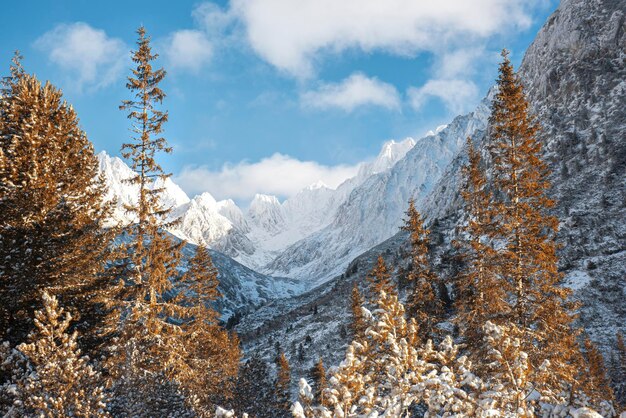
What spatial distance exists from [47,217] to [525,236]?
53.7 ft

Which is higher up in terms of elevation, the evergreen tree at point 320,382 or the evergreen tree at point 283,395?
the evergreen tree at point 320,382

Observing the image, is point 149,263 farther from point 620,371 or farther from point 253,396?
point 620,371

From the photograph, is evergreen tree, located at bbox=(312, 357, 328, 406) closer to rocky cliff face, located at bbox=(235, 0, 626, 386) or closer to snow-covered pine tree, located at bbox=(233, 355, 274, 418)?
snow-covered pine tree, located at bbox=(233, 355, 274, 418)

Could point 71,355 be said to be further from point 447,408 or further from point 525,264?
point 525,264

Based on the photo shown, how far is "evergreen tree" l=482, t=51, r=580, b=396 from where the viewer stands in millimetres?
12781

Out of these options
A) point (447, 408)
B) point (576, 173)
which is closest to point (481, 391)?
point (447, 408)

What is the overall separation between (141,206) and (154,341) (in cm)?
535

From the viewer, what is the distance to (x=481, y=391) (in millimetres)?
5227

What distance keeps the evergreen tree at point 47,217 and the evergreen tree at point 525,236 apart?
47.1 ft

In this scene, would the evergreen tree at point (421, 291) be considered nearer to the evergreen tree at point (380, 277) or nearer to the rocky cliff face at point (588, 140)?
the evergreen tree at point (380, 277)

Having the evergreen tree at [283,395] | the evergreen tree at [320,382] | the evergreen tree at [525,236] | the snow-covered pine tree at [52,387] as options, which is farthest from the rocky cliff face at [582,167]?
the snow-covered pine tree at [52,387]

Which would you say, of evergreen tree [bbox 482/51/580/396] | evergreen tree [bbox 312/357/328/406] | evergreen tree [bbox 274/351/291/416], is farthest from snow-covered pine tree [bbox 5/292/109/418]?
evergreen tree [bbox 274/351/291/416]

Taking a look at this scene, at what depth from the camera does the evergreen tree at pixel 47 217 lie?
11297mm

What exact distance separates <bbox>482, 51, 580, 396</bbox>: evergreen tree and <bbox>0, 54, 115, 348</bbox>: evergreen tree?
47.1 feet
